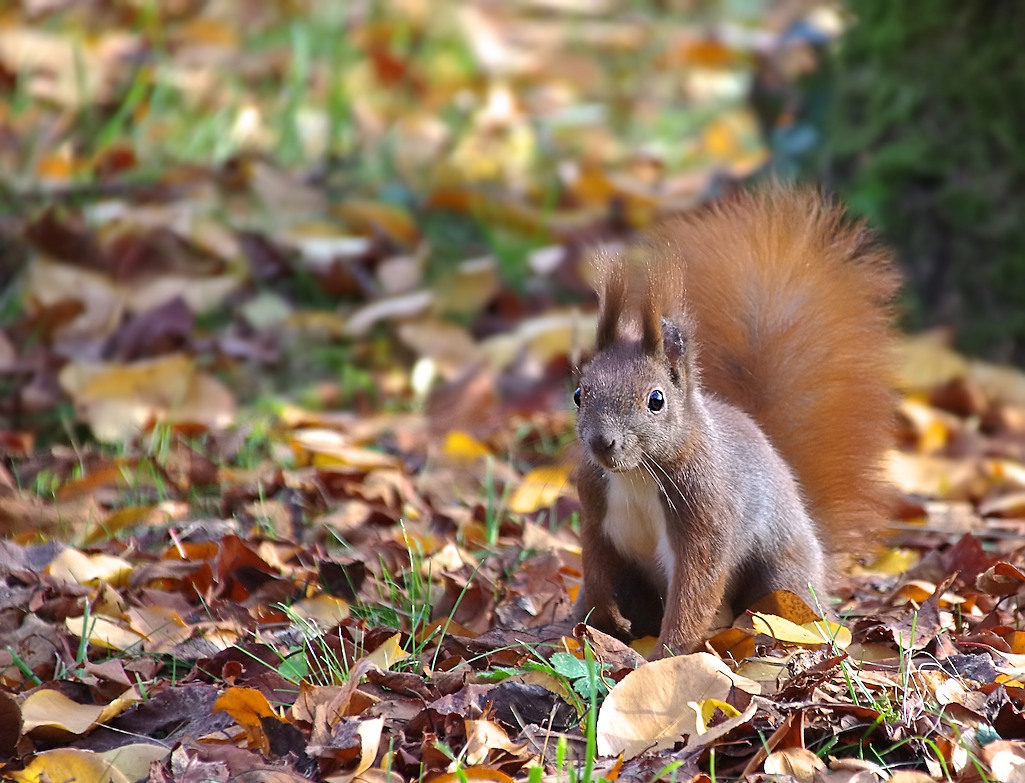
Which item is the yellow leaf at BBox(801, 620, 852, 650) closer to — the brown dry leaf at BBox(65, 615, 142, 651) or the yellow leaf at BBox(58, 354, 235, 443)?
the brown dry leaf at BBox(65, 615, 142, 651)

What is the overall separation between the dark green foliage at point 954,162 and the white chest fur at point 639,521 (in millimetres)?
2125

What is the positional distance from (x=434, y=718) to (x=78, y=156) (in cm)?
343

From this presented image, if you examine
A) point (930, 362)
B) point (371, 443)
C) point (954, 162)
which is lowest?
point (371, 443)

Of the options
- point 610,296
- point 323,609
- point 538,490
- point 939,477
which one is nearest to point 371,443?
point 538,490

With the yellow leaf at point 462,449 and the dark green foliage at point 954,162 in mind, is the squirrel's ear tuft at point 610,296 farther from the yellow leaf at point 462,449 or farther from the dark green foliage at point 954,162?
the dark green foliage at point 954,162

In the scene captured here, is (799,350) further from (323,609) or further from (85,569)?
(85,569)

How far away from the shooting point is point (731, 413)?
2.34m

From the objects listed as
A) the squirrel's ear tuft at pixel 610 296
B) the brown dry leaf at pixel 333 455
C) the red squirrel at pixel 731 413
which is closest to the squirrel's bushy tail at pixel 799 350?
the red squirrel at pixel 731 413

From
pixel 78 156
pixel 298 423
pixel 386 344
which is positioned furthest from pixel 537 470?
pixel 78 156

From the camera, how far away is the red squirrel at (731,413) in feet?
6.81

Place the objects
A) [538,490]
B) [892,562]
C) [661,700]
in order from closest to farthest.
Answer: [661,700]
[892,562]
[538,490]

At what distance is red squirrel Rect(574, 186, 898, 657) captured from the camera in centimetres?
207

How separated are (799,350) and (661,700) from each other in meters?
0.90

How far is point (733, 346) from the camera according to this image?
8.33ft
